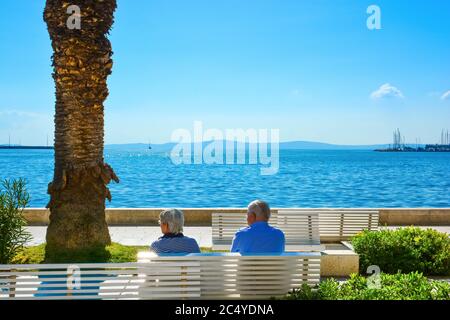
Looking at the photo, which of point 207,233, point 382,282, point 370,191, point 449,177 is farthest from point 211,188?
point 382,282

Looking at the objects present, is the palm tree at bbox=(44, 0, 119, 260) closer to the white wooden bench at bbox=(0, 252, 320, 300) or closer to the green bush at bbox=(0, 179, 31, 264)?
the green bush at bbox=(0, 179, 31, 264)

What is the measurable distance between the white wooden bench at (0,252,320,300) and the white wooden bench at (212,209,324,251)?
11.4 ft

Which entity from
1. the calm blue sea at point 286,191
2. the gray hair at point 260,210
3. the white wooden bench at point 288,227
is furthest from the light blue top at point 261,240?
the calm blue sea at point 286,191

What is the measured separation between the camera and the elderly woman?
19.3ft

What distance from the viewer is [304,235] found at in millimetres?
9383

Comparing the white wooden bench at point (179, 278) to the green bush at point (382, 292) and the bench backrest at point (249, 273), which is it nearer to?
the bench backrest at point (249, 273)

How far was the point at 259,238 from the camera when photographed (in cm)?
612

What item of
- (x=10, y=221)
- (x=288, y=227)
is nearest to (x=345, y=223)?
(x=288, y=227)

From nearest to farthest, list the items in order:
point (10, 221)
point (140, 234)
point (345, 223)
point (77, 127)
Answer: point (10, 221) → point (77, 127) → point (345, 223) → point (140, 234)

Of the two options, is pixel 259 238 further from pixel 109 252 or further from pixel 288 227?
pixel 109 252

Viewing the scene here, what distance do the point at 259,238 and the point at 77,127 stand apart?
4.83 meters
